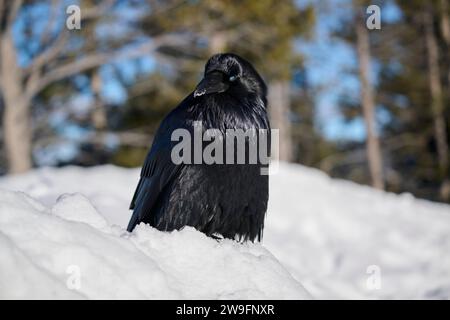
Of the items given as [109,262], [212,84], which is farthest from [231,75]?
[109,262]

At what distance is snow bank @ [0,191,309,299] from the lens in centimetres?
199

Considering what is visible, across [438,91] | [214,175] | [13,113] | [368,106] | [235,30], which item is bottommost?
[214,175]

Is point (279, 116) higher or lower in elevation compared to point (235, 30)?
lower

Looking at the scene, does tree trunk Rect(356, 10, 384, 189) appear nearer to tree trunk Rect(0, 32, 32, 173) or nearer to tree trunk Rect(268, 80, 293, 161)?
tree trunk Rect(268, 80, 293, 161)

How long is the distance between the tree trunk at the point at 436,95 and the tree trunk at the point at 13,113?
11.9 m

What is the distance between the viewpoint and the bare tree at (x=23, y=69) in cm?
1069

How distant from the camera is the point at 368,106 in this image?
18.0 metres

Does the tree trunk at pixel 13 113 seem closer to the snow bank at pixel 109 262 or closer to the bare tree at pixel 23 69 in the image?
the bare tree at pixel 23 69

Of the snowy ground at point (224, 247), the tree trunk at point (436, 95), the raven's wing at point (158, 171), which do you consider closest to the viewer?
the snowy ground at point (224, 247)

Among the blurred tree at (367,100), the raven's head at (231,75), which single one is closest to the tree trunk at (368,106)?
the blurred tree at (367,100)

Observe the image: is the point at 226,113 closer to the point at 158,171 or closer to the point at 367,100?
the point at 158,171

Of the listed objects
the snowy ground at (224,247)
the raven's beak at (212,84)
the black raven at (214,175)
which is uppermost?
the raven's beak at (212,84)

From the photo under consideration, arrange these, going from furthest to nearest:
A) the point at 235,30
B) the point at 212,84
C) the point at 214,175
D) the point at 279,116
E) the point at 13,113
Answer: the point at 279,116, the point at 235,30, the point at 13,113, the point at 212,84, the point at 214,175

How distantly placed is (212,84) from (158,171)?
0.61 meters
